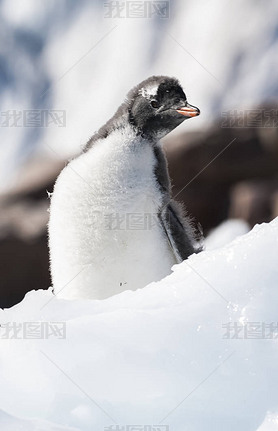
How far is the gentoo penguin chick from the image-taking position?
1404mm

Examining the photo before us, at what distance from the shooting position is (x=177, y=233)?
57.9 inches

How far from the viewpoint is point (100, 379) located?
31.7 inches

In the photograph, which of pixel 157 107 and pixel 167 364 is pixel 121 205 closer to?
pixel 157 107

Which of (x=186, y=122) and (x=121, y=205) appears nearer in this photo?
(x=121, y=205)

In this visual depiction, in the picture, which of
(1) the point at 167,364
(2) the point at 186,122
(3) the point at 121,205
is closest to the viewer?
(1) the point at 167,364

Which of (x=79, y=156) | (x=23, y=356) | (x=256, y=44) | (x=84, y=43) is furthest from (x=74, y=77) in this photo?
(x=23, y=356)

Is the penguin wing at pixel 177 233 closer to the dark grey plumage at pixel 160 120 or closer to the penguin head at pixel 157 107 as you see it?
the dark grey plumage at pixel 160 120

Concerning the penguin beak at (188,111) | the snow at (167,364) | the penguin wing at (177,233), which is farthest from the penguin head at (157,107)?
the snow at (167,364)

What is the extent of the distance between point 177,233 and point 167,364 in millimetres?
684

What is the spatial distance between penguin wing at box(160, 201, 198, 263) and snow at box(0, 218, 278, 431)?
606 millimetres

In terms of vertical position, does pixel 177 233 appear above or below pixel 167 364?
below

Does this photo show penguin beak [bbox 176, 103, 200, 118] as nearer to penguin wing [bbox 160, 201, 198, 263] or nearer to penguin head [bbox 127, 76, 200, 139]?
penguin head [bbox 127, 76, 200, 139]

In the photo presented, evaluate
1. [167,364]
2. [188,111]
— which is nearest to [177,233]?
[188,111]

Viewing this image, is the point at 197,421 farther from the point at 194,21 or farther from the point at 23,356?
the point at 194,21
